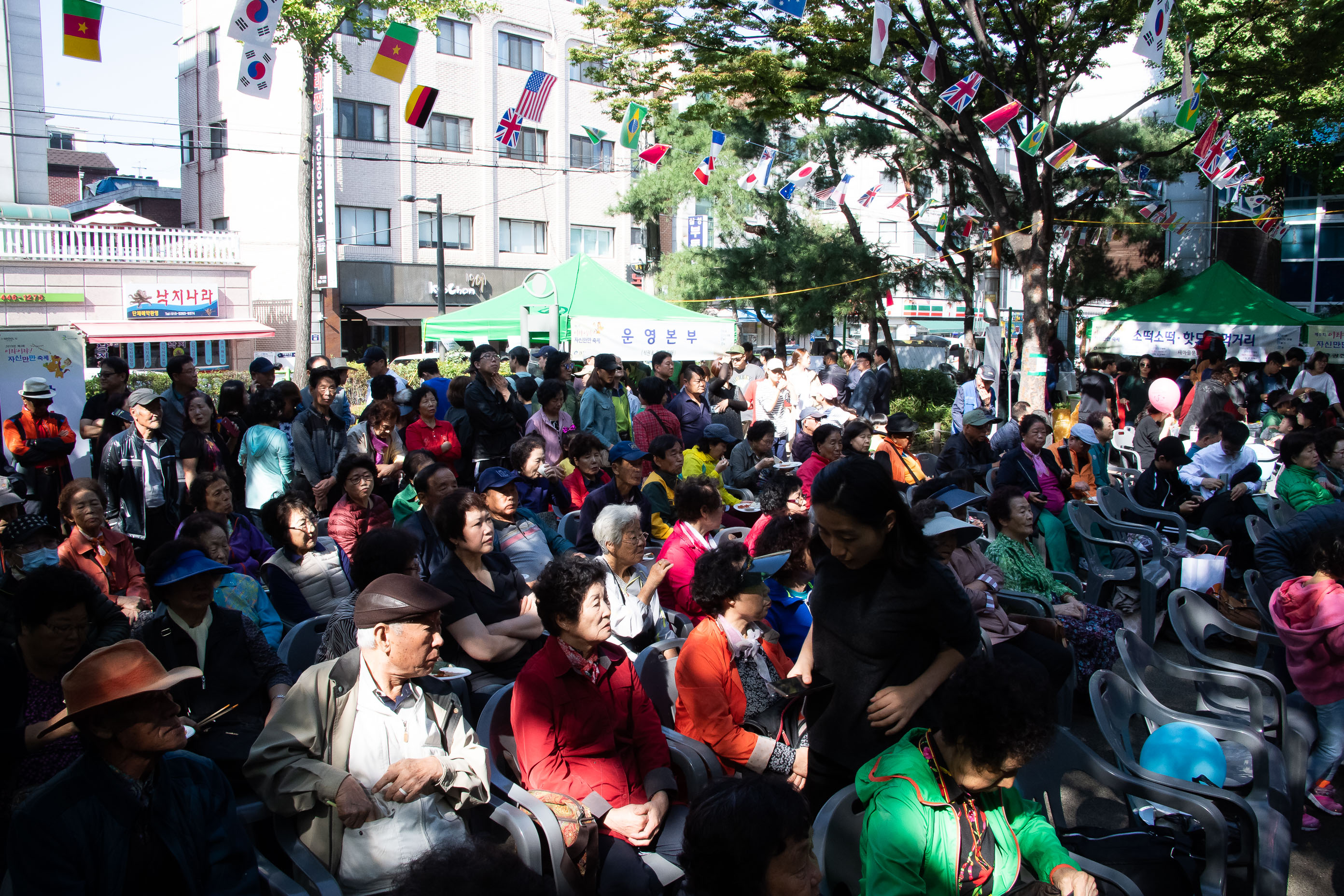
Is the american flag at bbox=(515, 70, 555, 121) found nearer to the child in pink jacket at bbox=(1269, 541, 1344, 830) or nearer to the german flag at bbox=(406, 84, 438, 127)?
the german flag at bbox=(406, 84, 438, 127)

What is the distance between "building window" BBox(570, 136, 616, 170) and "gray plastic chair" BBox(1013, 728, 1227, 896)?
32.0 metres

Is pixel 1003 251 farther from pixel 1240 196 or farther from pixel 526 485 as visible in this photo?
pixel 526 485

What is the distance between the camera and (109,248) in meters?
24.6

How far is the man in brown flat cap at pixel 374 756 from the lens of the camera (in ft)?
8.29

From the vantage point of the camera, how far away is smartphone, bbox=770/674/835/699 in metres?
2.73

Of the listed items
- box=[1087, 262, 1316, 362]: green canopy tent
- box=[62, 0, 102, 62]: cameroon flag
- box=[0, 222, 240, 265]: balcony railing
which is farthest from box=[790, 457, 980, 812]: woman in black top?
box=[0, 222, 240, 265]: balcony railing

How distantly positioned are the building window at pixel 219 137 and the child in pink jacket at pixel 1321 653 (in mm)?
30789

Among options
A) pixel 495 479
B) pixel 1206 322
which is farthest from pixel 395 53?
pixel 1206 322

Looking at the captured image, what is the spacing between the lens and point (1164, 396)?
32.7 ft

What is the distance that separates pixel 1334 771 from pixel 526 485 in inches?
176

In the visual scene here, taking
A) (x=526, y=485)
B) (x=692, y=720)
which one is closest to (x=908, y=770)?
(x=692, y=720)

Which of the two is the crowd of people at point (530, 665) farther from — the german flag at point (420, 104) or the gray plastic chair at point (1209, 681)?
the german flag at point (420, 104)

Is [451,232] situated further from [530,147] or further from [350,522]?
[350,522]

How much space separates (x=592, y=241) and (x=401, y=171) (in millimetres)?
7493
